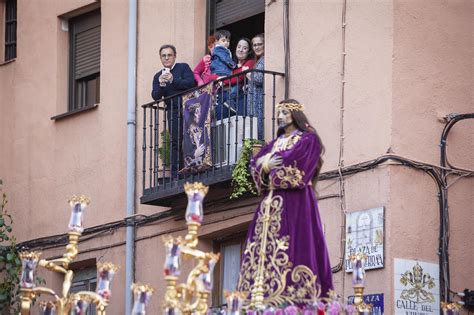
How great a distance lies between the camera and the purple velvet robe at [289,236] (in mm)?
14953

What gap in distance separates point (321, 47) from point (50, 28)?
17.4 ft

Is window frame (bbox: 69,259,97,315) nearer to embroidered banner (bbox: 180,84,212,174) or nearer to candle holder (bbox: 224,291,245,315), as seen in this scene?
embroidered banner (bbox: 180,84,212,174)

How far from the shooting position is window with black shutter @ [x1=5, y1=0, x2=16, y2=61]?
23516 mm

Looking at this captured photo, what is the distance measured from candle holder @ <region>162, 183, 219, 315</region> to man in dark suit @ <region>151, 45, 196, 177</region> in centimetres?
571

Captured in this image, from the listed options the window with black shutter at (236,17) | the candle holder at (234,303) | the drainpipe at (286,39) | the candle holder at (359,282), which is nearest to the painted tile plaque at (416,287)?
the candle holder at (359,282)

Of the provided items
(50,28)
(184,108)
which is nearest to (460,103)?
(184,108)

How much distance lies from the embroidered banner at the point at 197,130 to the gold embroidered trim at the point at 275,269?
357 centimetres

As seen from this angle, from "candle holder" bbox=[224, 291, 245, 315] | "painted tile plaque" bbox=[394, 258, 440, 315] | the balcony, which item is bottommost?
"candle holder" bbox=[224, 291, 245, 315]

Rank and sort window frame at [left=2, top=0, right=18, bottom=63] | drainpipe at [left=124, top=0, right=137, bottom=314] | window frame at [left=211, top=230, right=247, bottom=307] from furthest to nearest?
window frame at [left=2, top=0, right=18, bottom=63]
drainpipe at [left=124, top=0, right=137, bottom=314]
window frame at [left=211, top=230, right=247, bottom=307]

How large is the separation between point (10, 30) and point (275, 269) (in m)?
9.57

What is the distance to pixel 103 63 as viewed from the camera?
21641mm

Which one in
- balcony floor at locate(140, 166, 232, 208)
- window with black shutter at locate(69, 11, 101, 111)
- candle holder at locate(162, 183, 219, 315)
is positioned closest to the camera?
candle holder at locate(162, 183, 219, 315)

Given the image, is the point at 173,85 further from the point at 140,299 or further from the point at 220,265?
the point at 140,299

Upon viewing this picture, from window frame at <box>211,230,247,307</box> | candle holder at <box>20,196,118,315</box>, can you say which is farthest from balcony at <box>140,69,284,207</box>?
candle holder at <box>20,196,118,315</box>
